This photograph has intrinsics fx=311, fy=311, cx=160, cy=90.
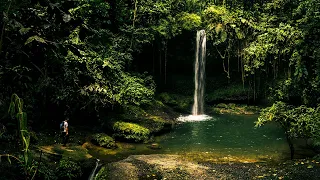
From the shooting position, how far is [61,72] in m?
4.57

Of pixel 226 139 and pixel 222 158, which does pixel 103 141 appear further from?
pixel 226 139

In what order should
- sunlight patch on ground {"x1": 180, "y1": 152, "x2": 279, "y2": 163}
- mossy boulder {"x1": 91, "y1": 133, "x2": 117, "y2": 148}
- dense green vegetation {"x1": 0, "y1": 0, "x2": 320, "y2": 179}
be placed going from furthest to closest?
mossy boulder {"x1": 91, "y1": 133, "x2": 117, "y2": 148} → sunlight patch on ground {"x1": 180, "y1": 152, "x2": 279, "y2": 163} → dense green vegetation {"x1": 0, "y1": 0, "x2": 320, "y2": 179}

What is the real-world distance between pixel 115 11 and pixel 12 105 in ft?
50.6

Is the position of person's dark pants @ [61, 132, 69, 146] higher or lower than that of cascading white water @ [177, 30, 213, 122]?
lower

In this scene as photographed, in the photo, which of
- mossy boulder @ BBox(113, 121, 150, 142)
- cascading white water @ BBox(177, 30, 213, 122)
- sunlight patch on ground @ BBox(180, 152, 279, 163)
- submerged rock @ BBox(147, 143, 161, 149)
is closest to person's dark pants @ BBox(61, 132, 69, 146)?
mossy boulder @ BBox(113, 121, 150, 142)

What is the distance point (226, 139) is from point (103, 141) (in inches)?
225

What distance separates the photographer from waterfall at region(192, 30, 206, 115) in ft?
71.9

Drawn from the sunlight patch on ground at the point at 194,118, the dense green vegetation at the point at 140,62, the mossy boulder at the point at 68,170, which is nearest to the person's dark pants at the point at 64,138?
the dense green vegetation at the point at 140,62

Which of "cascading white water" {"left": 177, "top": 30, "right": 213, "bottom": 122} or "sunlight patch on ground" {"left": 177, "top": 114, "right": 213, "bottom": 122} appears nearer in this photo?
"sunlight patch on ground" {"left": 177, "top": 114, "right": 213, "bottom": 122}

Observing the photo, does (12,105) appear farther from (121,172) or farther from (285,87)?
(285,87)

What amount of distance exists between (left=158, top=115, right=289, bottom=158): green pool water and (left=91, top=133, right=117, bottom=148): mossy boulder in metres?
2.14

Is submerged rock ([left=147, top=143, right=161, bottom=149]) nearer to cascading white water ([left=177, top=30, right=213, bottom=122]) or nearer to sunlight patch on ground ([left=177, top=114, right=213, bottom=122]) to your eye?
sunlight patch on ground ([left=177, top=114, right=213, bottom=122])

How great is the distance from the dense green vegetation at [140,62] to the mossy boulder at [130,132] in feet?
0.18

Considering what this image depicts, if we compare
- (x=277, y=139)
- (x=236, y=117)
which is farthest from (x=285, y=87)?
(x=236, y=117)
